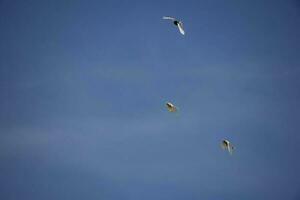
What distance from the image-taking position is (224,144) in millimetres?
41094

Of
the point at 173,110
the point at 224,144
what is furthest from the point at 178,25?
the point at 224,144

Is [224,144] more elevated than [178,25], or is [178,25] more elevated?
[178,25]

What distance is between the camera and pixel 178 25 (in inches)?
1453

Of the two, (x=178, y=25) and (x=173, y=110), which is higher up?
(x=178, y=25)

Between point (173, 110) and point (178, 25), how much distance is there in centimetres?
676

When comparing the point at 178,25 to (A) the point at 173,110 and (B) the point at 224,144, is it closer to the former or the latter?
(A) the point at 173,110

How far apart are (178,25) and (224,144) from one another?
11381mm

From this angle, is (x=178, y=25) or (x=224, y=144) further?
(x=224, y=144)

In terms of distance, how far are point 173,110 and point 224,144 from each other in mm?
6308

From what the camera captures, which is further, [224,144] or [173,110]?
[224,144]

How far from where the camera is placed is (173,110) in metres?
38.0
